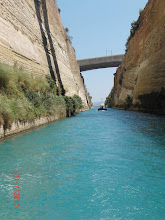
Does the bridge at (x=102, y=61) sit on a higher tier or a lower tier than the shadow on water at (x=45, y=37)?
higher

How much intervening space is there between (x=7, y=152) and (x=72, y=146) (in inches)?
72.7

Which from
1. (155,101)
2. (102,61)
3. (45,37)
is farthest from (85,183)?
(102,61)

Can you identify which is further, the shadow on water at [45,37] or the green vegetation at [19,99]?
the shadow on water at [45,37]

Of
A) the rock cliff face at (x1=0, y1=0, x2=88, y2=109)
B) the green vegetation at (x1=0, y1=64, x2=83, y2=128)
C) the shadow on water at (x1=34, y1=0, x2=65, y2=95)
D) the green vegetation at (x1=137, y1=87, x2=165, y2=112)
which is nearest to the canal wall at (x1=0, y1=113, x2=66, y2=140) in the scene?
the green vegetation at (x1=0, y1=64, x2=83, y2=128)

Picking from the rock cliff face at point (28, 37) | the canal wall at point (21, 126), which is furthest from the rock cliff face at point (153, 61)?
the canal wall at point (21, 126)

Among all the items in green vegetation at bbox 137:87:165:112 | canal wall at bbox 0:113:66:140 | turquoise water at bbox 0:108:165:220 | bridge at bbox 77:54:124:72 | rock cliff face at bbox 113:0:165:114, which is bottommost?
turquoise water at bbox 0:108:165:220

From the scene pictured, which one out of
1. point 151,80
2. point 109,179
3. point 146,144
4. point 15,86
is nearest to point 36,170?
point 109,179

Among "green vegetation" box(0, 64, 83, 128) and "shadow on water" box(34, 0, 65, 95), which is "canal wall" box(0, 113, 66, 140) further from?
"shadow on water" box(34, 0, 65, 95)

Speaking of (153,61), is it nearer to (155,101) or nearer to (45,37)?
(155,101)

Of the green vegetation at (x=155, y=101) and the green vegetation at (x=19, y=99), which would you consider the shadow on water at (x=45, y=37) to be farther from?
the green vegetation at (x=155, y=101)

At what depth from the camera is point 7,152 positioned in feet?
17.3

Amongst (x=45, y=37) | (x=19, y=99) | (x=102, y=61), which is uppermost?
(x=102, y=61)

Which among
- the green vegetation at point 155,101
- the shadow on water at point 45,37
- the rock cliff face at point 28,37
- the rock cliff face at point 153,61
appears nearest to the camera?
the rock cliff face at point 28,37

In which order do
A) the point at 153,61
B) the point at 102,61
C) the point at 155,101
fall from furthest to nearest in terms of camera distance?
the point at 102,61, the point at 153,61, the point at 155,101
